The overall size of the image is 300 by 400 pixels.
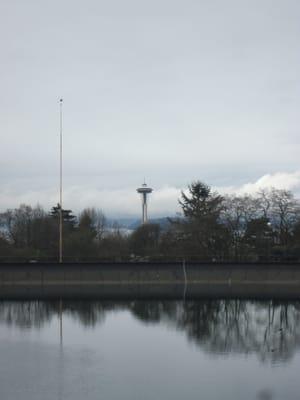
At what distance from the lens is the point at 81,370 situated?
23.2 meters

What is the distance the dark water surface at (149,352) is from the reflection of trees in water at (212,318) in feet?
0.20

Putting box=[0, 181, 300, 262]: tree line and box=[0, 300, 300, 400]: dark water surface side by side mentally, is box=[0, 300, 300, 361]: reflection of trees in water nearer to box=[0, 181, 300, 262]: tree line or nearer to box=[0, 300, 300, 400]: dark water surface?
box=[0, 300, 300, 400]: dark water surface

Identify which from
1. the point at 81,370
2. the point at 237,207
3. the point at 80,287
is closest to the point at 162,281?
the point at 80,287

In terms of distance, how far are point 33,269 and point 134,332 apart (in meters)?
32.8

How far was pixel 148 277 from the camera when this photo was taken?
66.3m

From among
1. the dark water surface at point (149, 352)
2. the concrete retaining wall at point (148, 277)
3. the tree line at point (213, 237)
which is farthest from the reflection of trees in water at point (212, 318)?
the tree line at point (213, 237)

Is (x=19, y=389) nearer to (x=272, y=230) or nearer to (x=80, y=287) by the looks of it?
(x=80, y=287)

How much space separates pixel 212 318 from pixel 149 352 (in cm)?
1460

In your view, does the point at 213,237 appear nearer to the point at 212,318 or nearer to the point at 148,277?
the point at 148,277

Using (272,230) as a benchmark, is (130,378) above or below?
below

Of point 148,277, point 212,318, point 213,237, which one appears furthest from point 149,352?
point 213,237

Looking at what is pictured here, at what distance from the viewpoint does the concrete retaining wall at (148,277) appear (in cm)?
6397

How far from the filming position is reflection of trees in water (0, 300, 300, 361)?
99.2 ft

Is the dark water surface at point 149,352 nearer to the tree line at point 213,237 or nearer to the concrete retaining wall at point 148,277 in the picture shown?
the concrete retaining wall at point 148,277
